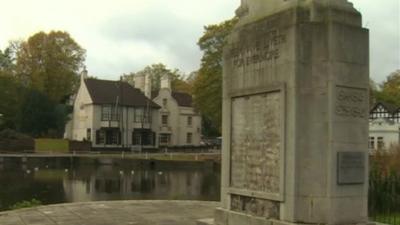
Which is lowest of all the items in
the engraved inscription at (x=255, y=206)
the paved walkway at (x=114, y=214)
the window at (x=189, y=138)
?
the paved walkway at (x=114, y=214)

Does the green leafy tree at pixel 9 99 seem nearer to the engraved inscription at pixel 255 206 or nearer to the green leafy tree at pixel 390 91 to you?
the green leafy tree at pixel 390 91

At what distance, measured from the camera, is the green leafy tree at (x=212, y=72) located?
57.5m

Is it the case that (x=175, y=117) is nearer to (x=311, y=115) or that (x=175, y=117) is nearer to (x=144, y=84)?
(x=144, y=84)

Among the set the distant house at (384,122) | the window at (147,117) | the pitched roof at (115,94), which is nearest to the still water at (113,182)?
the pitched roof at (115,94)

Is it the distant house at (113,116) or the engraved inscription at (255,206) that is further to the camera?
the distant house at (113,116)

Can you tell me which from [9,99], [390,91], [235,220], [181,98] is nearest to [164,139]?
[181,98]

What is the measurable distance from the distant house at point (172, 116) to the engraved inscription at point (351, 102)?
7501cm

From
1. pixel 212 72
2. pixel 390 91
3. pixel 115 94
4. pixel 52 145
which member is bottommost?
pixel 52 145

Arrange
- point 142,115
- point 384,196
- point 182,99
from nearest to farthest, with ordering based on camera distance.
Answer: point 384,196 < point 142,115 < point 182,99

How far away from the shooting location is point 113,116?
78000 millimetres

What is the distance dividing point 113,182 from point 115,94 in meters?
38.7

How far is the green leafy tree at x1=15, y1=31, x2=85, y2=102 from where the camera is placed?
80.2 m

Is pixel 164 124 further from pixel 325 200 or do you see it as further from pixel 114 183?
pixel 325 200

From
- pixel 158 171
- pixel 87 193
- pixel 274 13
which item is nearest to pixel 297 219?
pixel 274 13
